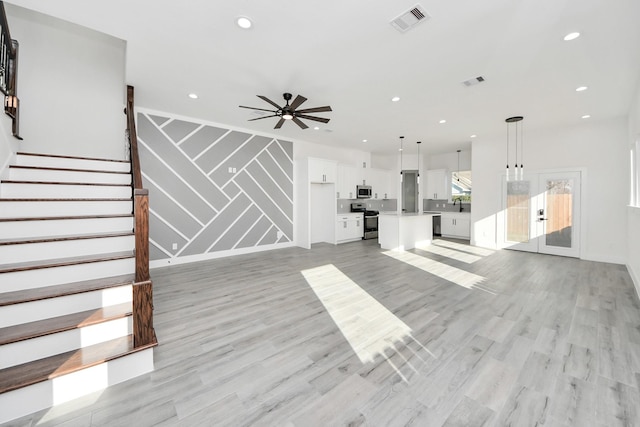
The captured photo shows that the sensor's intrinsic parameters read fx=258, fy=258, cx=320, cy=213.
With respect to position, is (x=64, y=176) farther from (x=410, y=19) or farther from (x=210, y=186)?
(x=410, y=19)

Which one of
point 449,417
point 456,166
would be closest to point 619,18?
point 449,417

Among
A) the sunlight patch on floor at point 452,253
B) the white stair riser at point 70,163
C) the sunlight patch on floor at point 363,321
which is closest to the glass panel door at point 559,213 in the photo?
the sunlight patch on floor at point 452,253

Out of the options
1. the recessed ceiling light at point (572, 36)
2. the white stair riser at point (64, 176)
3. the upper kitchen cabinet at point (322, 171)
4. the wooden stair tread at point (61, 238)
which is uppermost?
the recessed ceiling light at point (572, 36)

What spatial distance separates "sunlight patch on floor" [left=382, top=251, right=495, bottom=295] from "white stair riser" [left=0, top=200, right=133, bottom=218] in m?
4.73

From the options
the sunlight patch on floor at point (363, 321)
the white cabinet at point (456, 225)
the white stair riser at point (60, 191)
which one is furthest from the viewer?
the white cabinet at point (456, 225)

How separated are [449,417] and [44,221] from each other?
3702 millimetres

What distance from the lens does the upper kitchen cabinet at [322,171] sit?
6.86m

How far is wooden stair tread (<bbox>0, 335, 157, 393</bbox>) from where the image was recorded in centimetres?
156

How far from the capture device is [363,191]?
8406mm

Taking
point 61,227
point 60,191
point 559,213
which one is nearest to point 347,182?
point 559,213

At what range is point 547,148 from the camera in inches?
237

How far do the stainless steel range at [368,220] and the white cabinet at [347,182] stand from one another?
41cm

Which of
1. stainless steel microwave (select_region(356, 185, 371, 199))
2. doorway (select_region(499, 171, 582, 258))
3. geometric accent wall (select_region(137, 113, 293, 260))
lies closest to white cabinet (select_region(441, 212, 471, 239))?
doorway (select_region(499, 171, 582, 258))

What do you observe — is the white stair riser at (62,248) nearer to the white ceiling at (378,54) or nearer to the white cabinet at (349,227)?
the white ceiling at (378,54)
